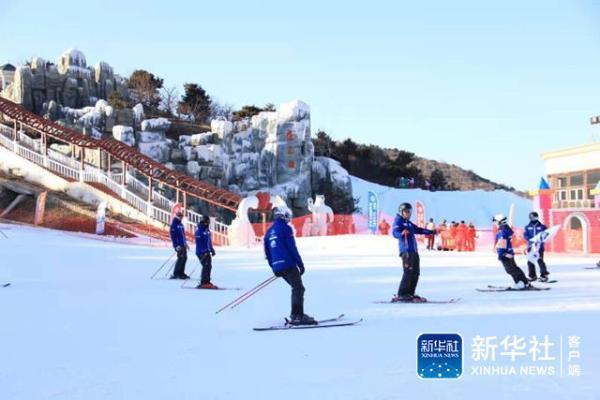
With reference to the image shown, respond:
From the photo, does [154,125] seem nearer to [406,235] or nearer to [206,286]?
[206,286]

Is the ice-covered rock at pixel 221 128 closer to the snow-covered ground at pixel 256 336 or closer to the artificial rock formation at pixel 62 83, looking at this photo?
the artificial rock formation at pixel 62 83

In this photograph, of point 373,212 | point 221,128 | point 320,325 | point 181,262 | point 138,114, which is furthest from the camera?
point 221,128

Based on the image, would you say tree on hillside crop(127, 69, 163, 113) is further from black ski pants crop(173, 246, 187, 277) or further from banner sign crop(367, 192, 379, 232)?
black ski pants crop(173, 246, 187, 277)

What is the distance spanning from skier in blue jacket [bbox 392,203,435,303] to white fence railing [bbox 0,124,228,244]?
718 inches

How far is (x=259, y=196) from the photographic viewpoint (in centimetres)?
2920

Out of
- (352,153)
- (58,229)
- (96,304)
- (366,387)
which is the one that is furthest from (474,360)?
(352,153)

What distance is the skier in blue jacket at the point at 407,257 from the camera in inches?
351

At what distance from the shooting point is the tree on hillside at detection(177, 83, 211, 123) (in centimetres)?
5722

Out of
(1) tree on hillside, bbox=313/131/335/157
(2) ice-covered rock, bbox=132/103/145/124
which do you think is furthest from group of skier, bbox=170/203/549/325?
(1) tree on hillside, bbox=313/131/335/157

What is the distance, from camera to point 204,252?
11375 millimetres

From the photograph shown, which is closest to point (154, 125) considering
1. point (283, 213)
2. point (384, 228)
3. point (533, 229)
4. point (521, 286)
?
point (384, 228)

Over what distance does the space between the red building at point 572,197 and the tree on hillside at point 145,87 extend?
3401 cm

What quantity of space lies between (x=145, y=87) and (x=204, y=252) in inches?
1998

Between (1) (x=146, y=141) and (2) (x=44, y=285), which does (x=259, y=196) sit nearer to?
(1) (x=146, y=141)
